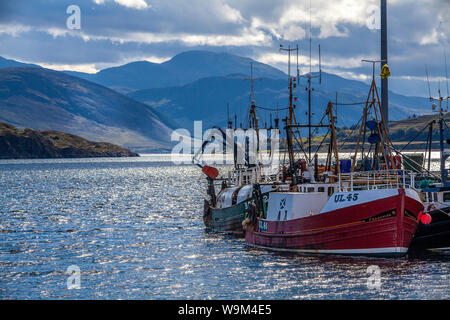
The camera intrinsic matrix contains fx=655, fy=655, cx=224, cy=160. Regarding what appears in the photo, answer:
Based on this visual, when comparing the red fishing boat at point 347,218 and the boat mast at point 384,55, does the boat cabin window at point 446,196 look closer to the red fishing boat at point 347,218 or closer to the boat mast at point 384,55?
the red fishing boat at point 347,218

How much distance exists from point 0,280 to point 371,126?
31776mm

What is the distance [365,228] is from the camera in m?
45.1

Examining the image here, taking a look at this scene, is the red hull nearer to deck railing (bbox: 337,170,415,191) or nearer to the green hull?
deck railing (bbox: 337,170,415,191)

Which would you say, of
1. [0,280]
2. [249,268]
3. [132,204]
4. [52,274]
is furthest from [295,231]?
[132,204]

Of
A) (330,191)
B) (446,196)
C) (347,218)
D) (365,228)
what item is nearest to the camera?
(365,228)

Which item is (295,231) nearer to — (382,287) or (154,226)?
(382,287)

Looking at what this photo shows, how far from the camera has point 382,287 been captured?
38375 mm

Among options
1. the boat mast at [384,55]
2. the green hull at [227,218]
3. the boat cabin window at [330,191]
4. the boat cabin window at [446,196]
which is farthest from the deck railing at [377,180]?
the boat mast at [384,55]

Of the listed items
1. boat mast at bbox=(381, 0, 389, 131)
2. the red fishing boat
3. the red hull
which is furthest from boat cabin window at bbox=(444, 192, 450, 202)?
boat mast at bbox=(381, 0, 389, 131)

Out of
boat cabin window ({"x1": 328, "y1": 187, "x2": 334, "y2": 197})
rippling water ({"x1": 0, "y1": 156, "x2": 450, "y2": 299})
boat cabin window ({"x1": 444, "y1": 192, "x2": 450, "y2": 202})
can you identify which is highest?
boat cabin window ({"x1": 328, "y1": 187, "x2": 334, "y2": 197})

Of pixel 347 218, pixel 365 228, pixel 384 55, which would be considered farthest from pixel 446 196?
pixel 384 55

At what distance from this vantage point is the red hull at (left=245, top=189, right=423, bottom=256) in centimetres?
4425

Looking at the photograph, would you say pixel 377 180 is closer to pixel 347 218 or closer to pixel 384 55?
pixel 347 218

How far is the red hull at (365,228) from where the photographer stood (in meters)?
44.2
